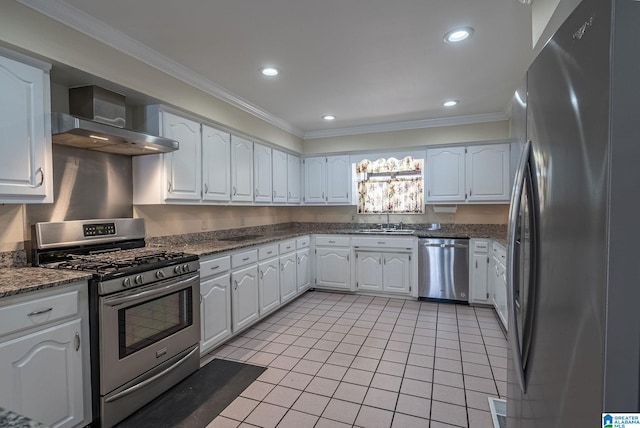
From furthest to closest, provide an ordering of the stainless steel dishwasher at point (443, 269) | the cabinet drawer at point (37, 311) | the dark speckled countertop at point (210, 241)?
the stainless steel dishwasher at point (443, 269) < the dark speckled countertop at point (210, 241) < the cabinet drawer at point (37, 311)

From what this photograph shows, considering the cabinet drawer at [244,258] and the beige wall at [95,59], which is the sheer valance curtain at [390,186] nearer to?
the cabinet drawer at [244,258]

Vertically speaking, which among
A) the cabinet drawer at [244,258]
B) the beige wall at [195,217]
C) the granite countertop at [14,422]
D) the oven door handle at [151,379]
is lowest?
the oven door handle at [151,379]

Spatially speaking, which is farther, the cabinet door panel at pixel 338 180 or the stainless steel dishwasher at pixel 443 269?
the cabinet door panel at pixel 338 180

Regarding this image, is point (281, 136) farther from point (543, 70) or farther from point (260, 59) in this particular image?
point (543, 70)

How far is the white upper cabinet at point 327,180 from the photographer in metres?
5.15

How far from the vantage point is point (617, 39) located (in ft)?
1.85

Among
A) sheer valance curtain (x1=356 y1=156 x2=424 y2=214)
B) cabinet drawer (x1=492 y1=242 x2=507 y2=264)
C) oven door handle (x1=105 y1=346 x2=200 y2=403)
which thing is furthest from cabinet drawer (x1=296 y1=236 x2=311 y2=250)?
cabinet drawer (x1=492 y1=242 x2=507 y2=264)

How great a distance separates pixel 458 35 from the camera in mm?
2381

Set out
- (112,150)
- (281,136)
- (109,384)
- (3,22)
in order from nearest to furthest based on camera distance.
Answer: (3,22) → (109,384) → (112,150) → (281,136)

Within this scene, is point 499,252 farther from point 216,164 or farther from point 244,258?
point 216,164

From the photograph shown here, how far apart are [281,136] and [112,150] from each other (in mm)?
2463

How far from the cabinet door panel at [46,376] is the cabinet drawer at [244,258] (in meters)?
1.43

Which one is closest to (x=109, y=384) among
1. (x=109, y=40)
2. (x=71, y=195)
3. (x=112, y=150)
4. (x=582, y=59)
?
(x=71, y=195)

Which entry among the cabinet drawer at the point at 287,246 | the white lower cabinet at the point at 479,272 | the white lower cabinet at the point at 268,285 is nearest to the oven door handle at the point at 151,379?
the white lower cabinet at the point at 268,285
